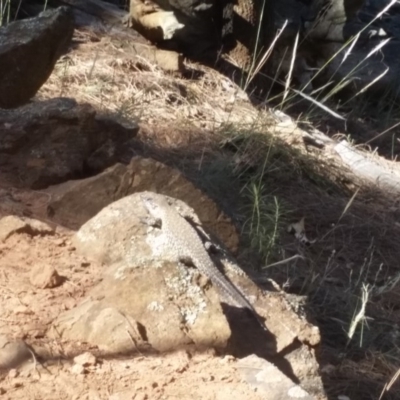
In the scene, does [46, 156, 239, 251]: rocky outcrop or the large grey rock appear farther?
[46, 156, 239, 251]: rocky outcrop

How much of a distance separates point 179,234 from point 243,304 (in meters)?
0.26

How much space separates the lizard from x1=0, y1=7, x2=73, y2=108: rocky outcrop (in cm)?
147

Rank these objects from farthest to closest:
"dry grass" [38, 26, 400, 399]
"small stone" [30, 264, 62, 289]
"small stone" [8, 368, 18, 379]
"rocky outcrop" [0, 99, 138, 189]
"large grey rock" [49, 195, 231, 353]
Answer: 1. "dry grass" [38, 26, 400, 399]
2. "rocky outcrop" [0, 99, 138, 189]
3. "small stone" [30, 264, 62, 289]
4. "large grey rock" [49, 195, 231, 353]
5. "small stone" [8, 368, 18, 379]

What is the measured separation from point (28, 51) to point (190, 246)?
1.75 m

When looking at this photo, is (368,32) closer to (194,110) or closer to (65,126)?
(194,110)

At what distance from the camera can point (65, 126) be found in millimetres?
3566

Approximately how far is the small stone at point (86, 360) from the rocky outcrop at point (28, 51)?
6.51 feet

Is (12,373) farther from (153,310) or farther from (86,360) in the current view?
(153,310)

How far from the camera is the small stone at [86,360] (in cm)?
223

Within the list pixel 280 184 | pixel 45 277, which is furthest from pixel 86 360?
pixel 280 184

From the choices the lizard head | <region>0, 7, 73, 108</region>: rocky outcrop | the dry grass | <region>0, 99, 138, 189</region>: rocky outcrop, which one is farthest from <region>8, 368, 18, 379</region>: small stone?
<region>0, 7, 73, 108</region>: rocky outcrop

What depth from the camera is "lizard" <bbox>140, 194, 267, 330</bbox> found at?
2.62m

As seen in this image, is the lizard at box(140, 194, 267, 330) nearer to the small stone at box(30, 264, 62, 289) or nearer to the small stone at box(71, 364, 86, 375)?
the small stone at box(30, 264, 62, 289)

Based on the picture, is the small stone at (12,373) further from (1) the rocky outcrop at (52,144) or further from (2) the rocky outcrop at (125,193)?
(1) the rocky outcrop at (52,144)
